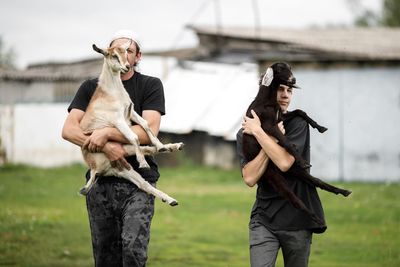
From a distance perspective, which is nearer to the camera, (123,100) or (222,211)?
(123,100)

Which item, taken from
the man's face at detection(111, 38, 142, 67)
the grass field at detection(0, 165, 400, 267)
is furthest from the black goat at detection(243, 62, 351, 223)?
the grass field at detection(0, 165, 400, 267)

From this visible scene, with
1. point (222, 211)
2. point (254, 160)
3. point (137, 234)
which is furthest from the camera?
point (222, 211)

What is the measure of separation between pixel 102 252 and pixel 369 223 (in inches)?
332

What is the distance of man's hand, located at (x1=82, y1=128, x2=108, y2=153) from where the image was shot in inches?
253

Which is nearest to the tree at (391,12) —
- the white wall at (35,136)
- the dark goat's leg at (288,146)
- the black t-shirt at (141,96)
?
the white wall at (35,136)

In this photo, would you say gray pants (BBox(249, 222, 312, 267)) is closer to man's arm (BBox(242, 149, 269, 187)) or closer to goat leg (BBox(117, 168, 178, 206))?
man's arm (BBox(242, 149, 269, 187))

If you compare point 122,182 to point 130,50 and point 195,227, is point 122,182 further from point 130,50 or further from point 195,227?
point 195,227

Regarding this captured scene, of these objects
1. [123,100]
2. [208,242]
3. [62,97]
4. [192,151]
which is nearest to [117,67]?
[123,100]

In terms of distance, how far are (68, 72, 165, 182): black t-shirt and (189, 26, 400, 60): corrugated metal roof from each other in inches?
655

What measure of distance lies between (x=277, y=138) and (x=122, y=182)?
131cm

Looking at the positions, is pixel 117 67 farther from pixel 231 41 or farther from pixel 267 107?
pixel 231 41

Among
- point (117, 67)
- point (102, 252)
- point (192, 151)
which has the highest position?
point (117, 67)

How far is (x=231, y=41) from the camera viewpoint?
2739 centimetres

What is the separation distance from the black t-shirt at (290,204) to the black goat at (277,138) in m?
0.05
